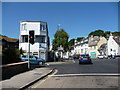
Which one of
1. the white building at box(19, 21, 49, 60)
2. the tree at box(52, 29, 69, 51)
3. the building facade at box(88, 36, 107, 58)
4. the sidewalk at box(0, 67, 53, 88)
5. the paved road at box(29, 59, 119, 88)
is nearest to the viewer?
the sidewalk at box(0, 67, 53, 88)

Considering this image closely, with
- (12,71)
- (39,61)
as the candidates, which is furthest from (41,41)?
(12,71)

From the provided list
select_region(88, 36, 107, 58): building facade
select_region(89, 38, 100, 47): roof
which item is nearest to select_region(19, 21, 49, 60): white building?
select_region(88, 36, 107, 58): building facade

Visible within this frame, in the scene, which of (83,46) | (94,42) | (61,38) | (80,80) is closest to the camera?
(80,80)

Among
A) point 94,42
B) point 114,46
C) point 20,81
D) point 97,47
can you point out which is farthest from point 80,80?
point 94,42

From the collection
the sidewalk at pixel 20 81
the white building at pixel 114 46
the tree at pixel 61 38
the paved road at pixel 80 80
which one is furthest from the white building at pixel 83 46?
the sidewalk at pixel 20 81

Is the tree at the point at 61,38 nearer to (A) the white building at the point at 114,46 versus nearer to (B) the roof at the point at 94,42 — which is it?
(A) the white building at the point at 114,46

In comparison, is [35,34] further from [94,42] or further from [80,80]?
[94,42]

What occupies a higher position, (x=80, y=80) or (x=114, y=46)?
(x=114, y=46)

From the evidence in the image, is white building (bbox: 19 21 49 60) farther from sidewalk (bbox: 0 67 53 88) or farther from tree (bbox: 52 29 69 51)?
sidewalk (bbox: 0 67 53 88)

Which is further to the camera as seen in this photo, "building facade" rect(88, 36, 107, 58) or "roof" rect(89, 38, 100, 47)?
"roof" rect(89, 38, 100, 47)

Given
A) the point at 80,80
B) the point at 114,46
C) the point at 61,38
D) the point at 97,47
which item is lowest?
the point at 80,80

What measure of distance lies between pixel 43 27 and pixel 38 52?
217 inches

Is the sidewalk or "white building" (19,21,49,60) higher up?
"white building" (19,21,49,60)

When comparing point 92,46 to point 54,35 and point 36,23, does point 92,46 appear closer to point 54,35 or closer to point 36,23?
point 54,35
